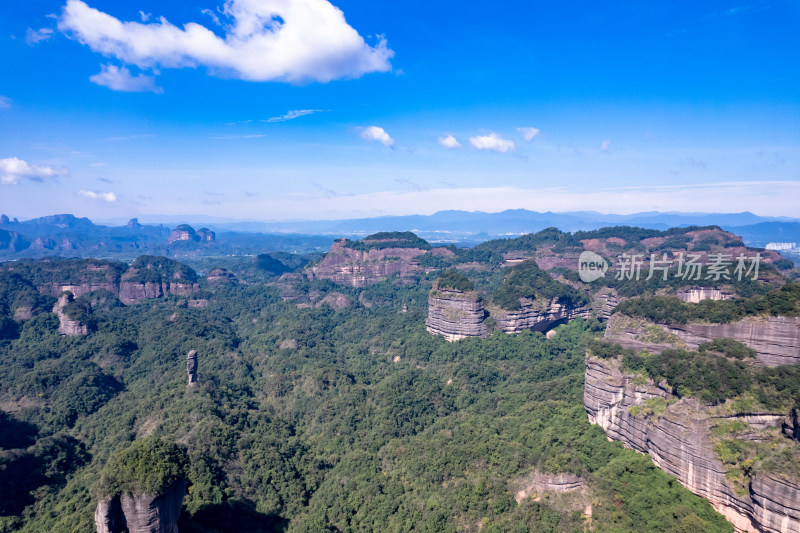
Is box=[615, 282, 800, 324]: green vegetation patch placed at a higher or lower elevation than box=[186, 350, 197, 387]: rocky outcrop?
higher

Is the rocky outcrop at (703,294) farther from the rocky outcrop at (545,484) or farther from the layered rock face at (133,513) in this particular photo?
the layered rock face at (133,513)

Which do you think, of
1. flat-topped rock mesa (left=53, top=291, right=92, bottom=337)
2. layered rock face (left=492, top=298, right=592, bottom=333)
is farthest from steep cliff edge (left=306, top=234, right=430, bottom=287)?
flat-topped rock mesa (left=53, top=291, right=92, bottom=337)

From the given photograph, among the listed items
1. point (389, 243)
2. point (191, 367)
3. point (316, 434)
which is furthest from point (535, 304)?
point (389, 243)

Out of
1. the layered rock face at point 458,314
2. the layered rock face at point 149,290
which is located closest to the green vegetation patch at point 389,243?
the layered rock face at point 149,290

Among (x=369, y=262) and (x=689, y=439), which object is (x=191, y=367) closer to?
(x=689, y=439)

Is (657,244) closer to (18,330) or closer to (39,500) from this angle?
(39,500)

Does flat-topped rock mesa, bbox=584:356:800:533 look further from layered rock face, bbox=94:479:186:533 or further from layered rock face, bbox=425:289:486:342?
layered rock face, bbox=425:289:486:342
